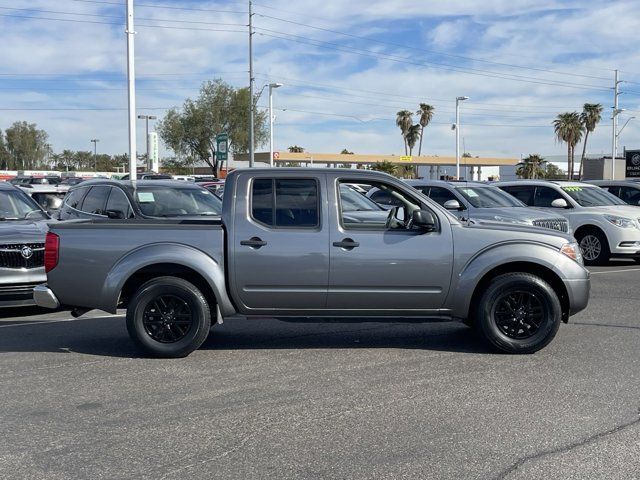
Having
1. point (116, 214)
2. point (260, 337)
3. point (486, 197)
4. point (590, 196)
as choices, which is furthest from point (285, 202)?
point (590, 196)

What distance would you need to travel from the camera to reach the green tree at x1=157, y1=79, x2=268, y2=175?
51.3 m

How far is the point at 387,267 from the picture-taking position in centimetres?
675

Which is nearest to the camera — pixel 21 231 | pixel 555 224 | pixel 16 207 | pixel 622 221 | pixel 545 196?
pixel 21 231

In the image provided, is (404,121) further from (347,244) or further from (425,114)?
(347,244)

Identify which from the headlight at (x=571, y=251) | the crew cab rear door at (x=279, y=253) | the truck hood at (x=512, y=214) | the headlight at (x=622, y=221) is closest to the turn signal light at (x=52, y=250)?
the crew cab rear door at (x=279, y=253)

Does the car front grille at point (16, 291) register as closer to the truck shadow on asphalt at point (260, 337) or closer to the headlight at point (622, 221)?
the truck shadow on asphalt at point (260, 337)

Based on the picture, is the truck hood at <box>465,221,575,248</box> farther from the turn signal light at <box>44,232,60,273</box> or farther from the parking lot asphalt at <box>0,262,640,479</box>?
the turn signal light at <box>44,232,60,273</box>

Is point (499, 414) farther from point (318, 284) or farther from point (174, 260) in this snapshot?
point (174, 260)

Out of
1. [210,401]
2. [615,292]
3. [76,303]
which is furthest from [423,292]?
[615,292]

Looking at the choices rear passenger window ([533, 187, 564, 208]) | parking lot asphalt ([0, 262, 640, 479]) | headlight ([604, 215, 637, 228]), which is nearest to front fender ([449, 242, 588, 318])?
parking lot asphalt ([0, 262, 640, 479])

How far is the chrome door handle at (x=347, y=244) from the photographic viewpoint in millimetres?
6730

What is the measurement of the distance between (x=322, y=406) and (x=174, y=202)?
21.2 feet

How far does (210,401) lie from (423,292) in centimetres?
236

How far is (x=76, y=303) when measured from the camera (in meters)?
6.93
